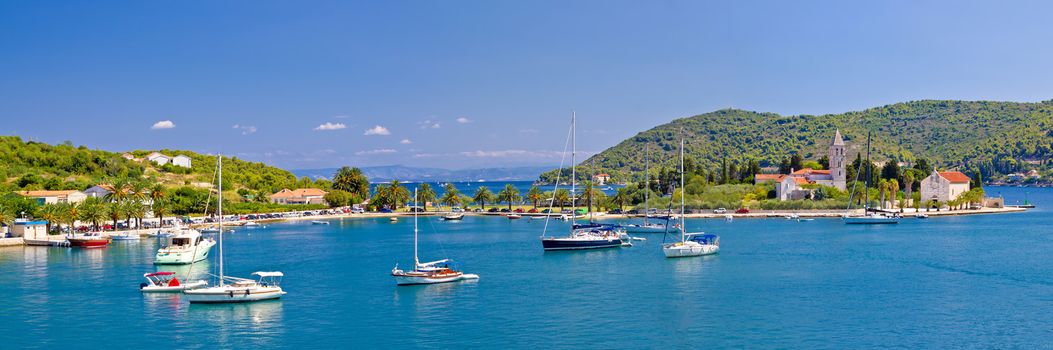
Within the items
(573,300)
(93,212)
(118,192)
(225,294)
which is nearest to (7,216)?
(93,212)

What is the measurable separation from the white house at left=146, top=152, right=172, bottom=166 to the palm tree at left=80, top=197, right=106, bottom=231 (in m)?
72.5

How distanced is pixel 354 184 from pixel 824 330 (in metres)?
114

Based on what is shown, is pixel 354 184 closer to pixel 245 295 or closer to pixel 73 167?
pixel 73 167

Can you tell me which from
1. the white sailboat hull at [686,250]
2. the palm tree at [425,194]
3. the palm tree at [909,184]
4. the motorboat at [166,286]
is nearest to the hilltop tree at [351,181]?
the palm tree at [425,194]

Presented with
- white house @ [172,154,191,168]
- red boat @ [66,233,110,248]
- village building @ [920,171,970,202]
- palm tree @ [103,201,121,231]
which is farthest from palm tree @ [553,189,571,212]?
white house @ [172,154,191,168]

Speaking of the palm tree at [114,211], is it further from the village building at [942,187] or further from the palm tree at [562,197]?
the village building at [942,187]

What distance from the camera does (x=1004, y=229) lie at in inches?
3600

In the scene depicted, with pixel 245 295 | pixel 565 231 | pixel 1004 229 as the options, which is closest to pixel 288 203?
pixel 565 231

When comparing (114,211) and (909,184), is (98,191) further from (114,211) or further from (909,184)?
(909,184)

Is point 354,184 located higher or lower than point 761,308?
higher

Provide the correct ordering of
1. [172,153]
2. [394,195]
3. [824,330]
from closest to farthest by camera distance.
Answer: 1. [824,330]
2. [394,195]
3. [172,153]

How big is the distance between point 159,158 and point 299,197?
117 feet

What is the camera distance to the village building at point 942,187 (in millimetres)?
128500

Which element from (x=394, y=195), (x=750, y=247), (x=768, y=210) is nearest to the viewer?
(x=750, y=247)
